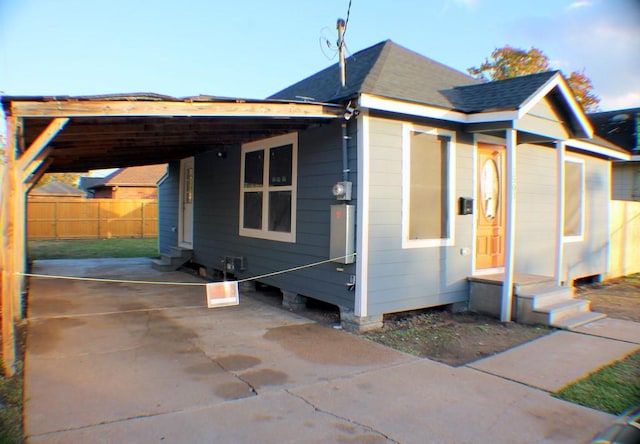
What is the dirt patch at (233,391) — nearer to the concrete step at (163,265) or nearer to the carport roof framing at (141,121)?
the carport roof framing at (141,121)

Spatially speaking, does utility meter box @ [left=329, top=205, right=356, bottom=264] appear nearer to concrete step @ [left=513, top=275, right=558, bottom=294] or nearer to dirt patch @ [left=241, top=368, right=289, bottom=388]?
dirt patch @ [left=241, top=368, right=289, bottom=388]

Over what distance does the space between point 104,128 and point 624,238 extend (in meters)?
11.6

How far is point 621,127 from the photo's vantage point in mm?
12797

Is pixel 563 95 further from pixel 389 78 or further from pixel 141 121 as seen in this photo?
pixel 141 121

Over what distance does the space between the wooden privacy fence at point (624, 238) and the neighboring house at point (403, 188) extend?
2.80 m

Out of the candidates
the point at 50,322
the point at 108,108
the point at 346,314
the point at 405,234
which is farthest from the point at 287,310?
the point at 108,108

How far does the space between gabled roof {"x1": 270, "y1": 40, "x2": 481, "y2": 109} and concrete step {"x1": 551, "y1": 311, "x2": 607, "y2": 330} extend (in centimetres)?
329

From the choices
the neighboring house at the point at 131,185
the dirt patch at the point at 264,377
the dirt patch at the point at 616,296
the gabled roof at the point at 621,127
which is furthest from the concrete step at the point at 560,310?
the neighboring house at the point at 131,185

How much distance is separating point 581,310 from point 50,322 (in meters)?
7.53

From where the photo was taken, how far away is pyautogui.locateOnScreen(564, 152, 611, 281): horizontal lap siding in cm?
939

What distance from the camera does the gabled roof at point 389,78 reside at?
231 inches

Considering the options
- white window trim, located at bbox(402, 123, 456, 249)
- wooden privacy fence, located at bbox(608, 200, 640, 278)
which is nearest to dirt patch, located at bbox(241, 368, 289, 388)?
white window trim, located at bbox(402, 123, 456, 249)

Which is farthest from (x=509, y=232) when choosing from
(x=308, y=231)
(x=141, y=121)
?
(x=141, y=121)

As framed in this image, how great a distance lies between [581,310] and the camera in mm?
6699
